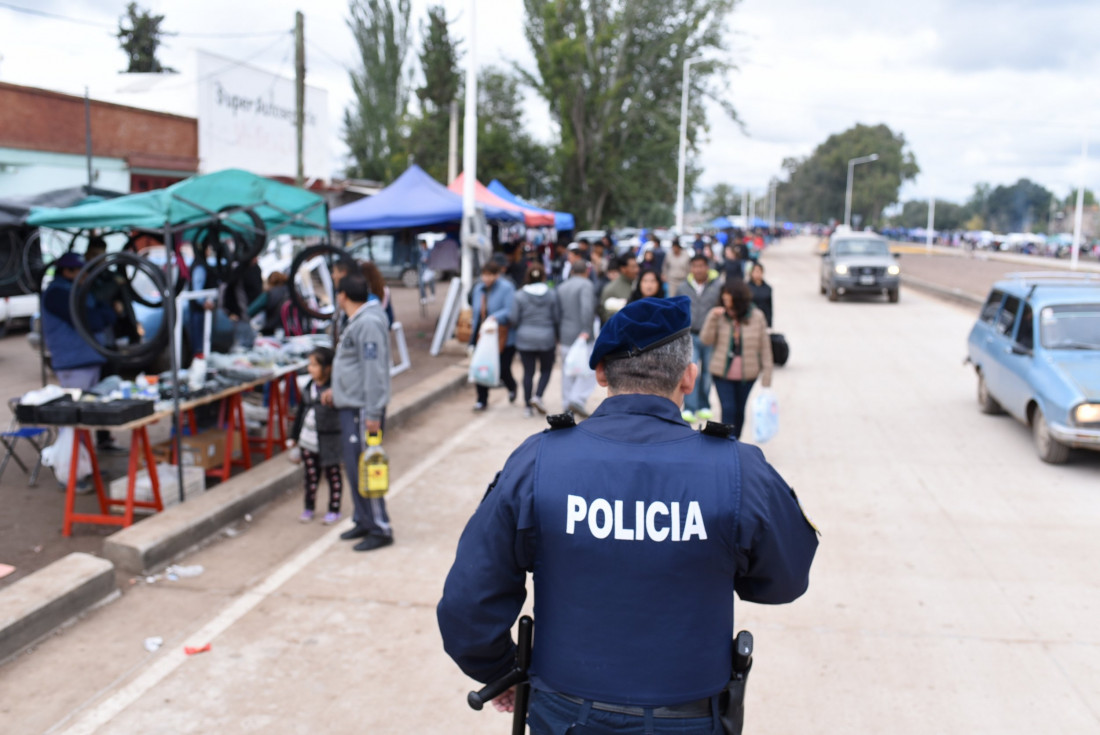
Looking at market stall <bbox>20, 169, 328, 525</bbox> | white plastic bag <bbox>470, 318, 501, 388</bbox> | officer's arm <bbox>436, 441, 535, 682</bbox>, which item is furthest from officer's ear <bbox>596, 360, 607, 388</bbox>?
white plastic bag <bbox>470, 318, 501, 388</bbox>

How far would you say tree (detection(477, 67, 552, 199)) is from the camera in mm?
41562

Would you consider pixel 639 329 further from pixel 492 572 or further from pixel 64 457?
pixel 64 457

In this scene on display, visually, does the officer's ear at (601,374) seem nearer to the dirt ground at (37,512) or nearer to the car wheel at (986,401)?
the dirt ground at (37,512)

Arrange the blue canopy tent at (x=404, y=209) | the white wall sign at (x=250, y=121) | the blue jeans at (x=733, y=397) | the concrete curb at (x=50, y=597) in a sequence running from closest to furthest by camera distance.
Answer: the concrete curb at (x=50, y=597)
the blue jeans at (x=733, y=397)
the blue canopy tent at (x=404, y=209)
the white wall sign at (x=250, y=121)

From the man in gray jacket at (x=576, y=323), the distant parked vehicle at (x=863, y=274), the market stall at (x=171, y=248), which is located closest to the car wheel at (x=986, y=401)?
the man in gray jacket at (x=576, y=323)

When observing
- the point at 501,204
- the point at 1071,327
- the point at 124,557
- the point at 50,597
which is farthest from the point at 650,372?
the point at 501,204

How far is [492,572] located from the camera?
2.21m

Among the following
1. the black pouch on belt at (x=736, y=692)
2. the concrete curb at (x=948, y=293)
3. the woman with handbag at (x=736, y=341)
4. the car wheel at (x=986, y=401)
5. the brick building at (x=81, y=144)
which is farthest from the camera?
the concrete curb at (x=948, y=293)

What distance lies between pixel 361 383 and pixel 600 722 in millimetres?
4341

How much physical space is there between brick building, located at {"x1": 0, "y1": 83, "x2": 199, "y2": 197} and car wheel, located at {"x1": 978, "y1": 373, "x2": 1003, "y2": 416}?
16.8 metres

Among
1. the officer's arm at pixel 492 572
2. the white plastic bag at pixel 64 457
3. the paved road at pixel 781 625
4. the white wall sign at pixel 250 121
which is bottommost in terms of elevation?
the paved road at pixel 781 625

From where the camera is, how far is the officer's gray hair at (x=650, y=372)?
235cm

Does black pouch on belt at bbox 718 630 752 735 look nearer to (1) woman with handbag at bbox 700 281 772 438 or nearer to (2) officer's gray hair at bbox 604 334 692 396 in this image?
(2) officer's gray hair at bbox 604 334 692 396

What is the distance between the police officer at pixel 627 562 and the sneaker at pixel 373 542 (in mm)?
4056
